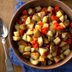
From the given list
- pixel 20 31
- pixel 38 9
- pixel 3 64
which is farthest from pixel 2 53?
pixel 38 9

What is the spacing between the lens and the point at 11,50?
3.59 ft

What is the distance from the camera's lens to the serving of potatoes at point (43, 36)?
1.00 m

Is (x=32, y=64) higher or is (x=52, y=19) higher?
(x=52, y=19)

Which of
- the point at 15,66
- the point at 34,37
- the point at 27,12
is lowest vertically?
the point at 15,66

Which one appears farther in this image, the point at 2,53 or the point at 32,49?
the point at 2,53

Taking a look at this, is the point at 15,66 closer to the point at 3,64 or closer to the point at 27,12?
the point at 3,64

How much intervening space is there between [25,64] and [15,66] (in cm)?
9

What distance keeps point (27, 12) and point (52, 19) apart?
0.12 m

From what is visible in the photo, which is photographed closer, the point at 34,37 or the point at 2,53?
the point at 34,37

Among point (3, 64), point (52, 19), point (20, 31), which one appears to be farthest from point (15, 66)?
point (52, 19)

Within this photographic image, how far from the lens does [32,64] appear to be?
1018 mm

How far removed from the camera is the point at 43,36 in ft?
3.33

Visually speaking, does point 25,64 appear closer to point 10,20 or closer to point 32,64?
point 32,64

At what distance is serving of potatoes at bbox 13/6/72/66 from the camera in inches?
39.6
